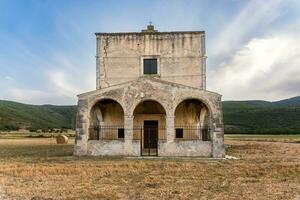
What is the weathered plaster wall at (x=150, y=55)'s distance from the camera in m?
29.8

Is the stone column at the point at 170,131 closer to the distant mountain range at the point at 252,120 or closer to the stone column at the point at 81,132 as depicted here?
the stone column at the point at 81,132

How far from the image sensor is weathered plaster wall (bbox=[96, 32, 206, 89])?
97.7ft

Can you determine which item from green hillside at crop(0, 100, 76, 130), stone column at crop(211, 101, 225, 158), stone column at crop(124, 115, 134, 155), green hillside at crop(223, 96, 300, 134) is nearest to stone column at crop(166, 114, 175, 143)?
stone column at crop(124, 115, 134, 155)

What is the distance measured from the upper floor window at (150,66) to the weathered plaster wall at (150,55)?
39cm

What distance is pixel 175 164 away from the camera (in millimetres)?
19172

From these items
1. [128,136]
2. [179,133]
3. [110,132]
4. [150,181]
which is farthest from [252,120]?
[150,181]

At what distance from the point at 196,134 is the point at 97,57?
31.7 ft

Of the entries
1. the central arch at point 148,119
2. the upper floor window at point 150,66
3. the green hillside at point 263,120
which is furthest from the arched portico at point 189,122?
the green hillside at point 263,120

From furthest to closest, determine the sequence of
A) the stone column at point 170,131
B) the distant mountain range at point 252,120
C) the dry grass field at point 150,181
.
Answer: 1. the distant mountain range at point 252,120
2. the stone column at point 170,131
3. the dry grass field at point 150,181

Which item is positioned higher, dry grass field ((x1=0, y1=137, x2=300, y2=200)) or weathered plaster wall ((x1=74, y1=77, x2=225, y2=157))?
weathered plaster wall ((x1=74, y1=77, x2=225, y2=157))

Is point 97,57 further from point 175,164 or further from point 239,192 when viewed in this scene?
point 239,192

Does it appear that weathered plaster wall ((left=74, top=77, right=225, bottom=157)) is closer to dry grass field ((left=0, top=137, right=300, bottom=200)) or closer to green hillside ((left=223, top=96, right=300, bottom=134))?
dry grass field ((left=0, top=137, right=300, bottom=200))

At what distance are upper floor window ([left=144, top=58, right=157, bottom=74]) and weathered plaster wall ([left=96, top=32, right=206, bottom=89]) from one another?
1.29 feet

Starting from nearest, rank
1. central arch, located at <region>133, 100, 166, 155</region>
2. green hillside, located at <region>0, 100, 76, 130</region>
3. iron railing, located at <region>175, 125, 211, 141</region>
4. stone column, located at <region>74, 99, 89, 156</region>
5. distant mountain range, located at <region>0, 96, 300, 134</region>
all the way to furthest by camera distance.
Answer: stone column, located at <region>74, 99, 89, 156</region>
iron railing, located at <region>175, 125, 211, 141</region>
central arch, located at <region>133, 100, 166, 155</region>
distant mountain range, located at <region>0, 96, 300, 134</region>
green hillside, located at <region>0, 100, 76, 130</region>
